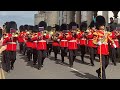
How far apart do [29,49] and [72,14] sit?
2432cm

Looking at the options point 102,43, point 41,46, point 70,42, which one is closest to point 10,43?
point 41,46

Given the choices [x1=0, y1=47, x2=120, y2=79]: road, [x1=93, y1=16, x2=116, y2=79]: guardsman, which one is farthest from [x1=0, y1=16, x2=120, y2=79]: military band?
[x1=0, y1=47, x2=120, y2=79]: road

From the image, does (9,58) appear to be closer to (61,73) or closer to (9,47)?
(9,47)

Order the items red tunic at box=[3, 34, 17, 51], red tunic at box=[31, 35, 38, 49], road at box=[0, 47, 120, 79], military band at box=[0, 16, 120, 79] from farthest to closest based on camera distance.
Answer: red tunic at box=[31, 35, 38, 49], red tunic at box=[3, 34, 17, 51], road at box=[0, 47, 120, 79], military band at box=[0, 16, 120, 79]

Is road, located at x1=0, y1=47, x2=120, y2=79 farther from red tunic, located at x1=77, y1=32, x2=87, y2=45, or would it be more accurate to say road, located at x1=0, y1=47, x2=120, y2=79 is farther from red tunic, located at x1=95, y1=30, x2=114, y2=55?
red tunic, located at x1=77, y1=32, x2=87, y2=45

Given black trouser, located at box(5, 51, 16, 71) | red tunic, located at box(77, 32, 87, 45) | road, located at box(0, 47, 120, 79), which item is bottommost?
road, located at box(0, 47, 120, 79)

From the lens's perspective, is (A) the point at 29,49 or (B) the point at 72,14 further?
(B) the point at 72,14

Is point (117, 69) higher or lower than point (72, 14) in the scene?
lower

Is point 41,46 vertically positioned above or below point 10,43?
below

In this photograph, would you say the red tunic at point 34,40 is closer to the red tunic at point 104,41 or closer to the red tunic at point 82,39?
the red tunic at point 82,39
